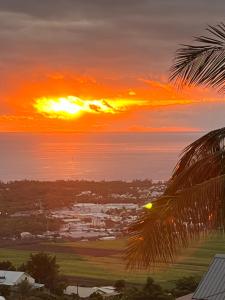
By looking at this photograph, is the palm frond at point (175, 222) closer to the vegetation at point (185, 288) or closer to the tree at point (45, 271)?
the vegetation at point (185, 288)

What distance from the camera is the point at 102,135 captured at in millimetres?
177125

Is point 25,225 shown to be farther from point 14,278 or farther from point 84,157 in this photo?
point 84,157

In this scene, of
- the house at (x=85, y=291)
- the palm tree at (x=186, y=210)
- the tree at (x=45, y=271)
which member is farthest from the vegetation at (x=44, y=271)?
the palm tree at (x=186, y=210)

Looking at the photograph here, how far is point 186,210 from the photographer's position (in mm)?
3529

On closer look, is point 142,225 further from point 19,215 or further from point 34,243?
point 19,215

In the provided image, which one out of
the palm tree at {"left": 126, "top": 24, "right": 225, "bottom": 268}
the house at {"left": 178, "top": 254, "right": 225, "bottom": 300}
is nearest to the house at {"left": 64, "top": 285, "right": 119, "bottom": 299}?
the house at {"left": 178, "top": 254, "right": 225, "bottom": 300}

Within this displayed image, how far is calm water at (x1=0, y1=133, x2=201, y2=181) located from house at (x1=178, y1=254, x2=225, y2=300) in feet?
22.9

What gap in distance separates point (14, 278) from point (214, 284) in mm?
12607

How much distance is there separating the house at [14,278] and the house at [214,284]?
1086 cm

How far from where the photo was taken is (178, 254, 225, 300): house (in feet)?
31.7

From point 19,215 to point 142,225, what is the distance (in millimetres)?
47513

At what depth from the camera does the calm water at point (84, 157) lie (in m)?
75.4

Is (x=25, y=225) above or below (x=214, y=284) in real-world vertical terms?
above

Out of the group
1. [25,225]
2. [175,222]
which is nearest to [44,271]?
[175,222]
